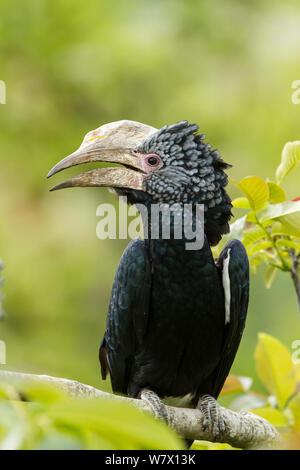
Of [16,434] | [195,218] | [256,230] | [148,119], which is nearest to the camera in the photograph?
[16,434]

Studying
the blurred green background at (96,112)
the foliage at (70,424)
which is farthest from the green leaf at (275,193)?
the blurred green background at (96,112)

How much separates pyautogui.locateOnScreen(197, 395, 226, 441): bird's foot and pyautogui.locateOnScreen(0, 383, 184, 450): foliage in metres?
1.67

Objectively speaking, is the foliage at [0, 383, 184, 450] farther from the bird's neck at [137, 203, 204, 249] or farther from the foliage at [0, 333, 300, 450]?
the bird's neck at [137, 203, 204, 249]

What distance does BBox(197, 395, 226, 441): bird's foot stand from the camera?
2.61 metres

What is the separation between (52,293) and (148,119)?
2.16 meters

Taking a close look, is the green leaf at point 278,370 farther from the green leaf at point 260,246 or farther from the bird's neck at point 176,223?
the bird's neck at point 176,223

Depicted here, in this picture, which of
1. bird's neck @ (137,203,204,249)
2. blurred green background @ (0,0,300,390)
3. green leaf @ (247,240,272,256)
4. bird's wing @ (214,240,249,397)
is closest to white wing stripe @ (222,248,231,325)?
bird's wing @ (214,240,249,397)

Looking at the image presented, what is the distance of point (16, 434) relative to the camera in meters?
0.95

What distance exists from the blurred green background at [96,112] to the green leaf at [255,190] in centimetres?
350

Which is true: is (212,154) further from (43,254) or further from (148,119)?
(148,119)

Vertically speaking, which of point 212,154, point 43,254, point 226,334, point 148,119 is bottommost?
point 226,334

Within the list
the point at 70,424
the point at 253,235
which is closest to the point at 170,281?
Answer: the point at 253,235

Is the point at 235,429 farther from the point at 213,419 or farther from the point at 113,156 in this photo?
the point at 113,156

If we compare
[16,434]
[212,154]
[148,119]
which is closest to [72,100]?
[148,119]
